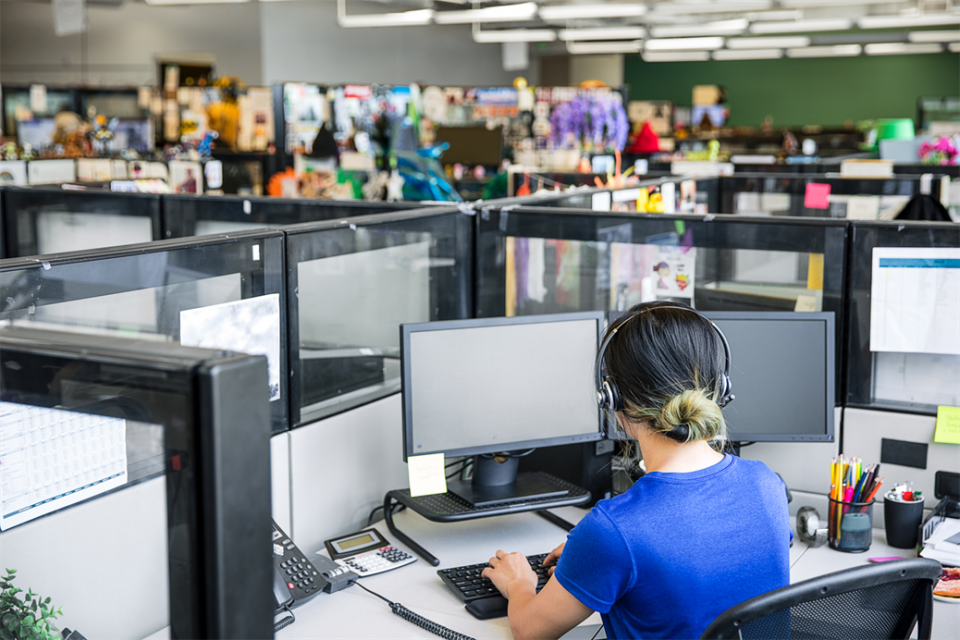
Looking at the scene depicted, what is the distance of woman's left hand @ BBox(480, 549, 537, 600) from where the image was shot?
5.42ft

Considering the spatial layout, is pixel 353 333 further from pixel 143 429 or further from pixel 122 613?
pixel 143 429

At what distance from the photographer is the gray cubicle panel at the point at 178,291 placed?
4.61 feet

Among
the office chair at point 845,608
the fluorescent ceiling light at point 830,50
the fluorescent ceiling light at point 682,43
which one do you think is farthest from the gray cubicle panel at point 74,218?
the fluorescent ceiling light at point 830,50

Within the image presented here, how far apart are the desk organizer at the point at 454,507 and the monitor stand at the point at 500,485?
14mm

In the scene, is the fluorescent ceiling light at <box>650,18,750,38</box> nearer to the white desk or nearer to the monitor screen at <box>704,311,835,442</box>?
the monitor screen at <box>704,311,835,442</box>

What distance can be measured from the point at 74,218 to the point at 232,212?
579mm

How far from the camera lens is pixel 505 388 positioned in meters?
2.02

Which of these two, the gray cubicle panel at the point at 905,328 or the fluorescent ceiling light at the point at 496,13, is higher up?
the fluorescent ceiling light at the point at 496,13

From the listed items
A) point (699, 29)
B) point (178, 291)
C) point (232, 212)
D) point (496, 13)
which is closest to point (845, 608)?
point (178, 291)

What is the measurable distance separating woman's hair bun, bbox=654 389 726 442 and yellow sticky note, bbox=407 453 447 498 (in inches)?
30.0

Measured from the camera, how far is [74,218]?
2977 mm

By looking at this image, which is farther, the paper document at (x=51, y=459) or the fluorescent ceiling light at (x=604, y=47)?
the fluorescent ceiling light at (x=604, y=47)

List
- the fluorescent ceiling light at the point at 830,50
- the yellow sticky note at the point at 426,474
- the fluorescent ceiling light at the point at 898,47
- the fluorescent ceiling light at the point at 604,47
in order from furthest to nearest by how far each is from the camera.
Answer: the fluorescent ceiling light at the point at 604,47 → the fluorescent ceiling light at the point at 830,50 → the fluorescent ceiling light at the point at 898,47 → the yellow sticky note at the point at 426,474

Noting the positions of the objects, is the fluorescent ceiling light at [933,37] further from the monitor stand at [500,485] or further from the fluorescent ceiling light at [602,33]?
the monitor stand at [500,485]
